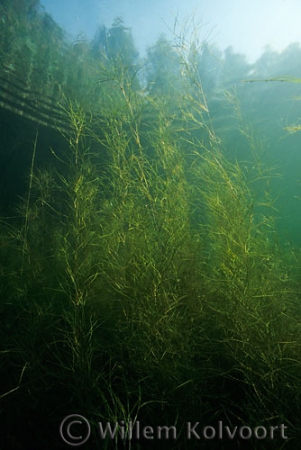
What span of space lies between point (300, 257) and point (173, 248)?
2.11 meters

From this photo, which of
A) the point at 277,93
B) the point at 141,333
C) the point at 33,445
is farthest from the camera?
the point at 277,93

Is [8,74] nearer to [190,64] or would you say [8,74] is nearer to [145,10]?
[145,10]

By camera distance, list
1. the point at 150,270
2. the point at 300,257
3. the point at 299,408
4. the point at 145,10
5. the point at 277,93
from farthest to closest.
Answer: the point at 277,93, the point at 145,10, the point at 300,257, the point at 150,270, the point at 299,408

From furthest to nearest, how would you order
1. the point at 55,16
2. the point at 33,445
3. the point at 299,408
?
1. the point at 55,16
2. the point at 33,445
3. the point at 299,408

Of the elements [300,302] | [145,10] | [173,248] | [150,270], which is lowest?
[300,302]

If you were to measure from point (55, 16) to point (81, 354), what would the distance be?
25.7 feet

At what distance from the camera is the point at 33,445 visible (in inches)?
79.1

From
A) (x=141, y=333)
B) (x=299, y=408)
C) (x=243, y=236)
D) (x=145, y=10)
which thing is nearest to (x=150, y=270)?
(x=141, y=333)

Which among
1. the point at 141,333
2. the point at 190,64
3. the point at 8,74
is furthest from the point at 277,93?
the point at 141,333

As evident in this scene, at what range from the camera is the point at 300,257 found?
3.83 meters

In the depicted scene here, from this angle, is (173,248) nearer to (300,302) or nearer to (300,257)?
(300,302)

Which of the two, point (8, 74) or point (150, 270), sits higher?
point (8, 74)

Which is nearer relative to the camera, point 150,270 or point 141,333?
point 141,333

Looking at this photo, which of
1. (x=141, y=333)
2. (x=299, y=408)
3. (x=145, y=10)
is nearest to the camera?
(x=299, y=408)
